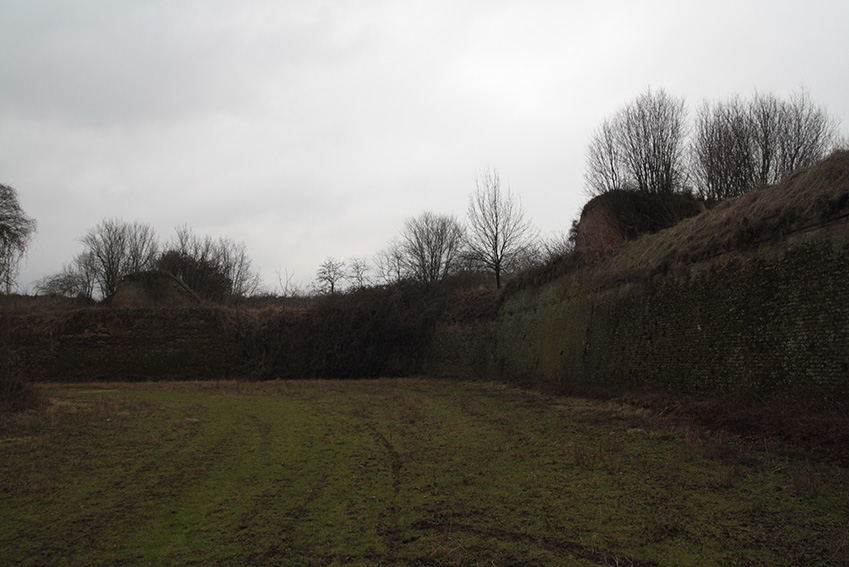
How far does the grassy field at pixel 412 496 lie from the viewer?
351 cm

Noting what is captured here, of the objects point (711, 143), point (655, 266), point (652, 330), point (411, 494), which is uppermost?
point (711, 143)

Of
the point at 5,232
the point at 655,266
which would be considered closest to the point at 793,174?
the point at 655,266

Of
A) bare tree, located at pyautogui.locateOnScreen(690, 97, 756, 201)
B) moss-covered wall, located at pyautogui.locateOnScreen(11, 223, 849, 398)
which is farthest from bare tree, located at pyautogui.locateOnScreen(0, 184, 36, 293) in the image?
bare tree, located at pyautogui.locateOnScreen(690, 97, 756, 201)

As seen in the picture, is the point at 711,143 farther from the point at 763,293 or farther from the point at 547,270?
the point at 763,293

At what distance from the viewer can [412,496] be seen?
187 inches

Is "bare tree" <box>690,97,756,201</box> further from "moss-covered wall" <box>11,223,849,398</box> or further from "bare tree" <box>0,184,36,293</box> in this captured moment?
"bare tree" <box>0,184,36,293</box>

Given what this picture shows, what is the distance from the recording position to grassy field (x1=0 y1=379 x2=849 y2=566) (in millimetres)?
3512

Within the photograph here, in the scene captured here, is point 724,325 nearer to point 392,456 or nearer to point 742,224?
point 742,224

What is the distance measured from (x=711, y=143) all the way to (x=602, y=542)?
20366mm

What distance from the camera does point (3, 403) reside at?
9664mm

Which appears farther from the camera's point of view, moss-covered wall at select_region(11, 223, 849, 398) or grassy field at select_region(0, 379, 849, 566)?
moss-covered wall at select_region(11, 223, 849, 398)

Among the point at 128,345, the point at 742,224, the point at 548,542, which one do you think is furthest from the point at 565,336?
the point at 128,345

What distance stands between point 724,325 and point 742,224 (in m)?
1.73

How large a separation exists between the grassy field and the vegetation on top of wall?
133 inches
